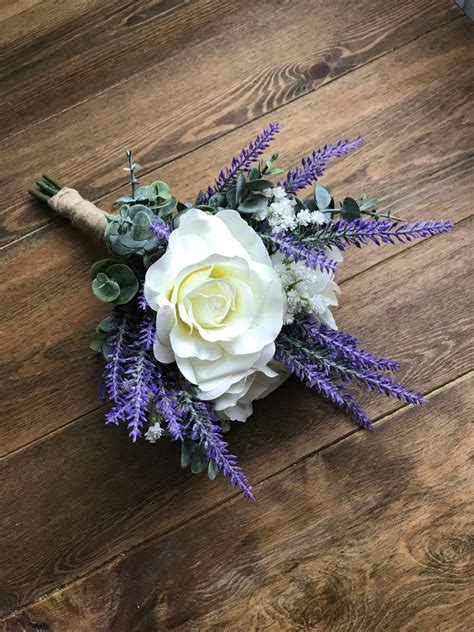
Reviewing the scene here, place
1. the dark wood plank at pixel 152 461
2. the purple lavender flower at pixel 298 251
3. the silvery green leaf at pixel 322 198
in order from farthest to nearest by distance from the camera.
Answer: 1. the dark wood plank at pixel 152 461
2. the silvery green leaf at pixel 322 198
3. the purple lavender flower at pixel 298 251

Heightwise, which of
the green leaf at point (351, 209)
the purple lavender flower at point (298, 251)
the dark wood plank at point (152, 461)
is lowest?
the dark wood plank at point (152, 461)

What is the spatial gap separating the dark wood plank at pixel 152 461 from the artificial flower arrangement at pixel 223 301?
103 millimetres

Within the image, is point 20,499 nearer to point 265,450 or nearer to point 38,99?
point 265,450

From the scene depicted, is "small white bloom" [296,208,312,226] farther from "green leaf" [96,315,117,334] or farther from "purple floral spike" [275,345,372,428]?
"green leaf" [96,315,117,334]

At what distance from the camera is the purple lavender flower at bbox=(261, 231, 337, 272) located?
0.85 metres

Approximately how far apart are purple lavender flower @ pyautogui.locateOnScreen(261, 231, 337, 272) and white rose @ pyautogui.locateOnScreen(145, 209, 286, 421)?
25mm

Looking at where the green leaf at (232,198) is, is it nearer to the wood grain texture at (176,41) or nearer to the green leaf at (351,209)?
the green leaf at (351,209)

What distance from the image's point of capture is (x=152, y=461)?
3.51 feet

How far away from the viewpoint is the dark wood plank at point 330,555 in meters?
1.04

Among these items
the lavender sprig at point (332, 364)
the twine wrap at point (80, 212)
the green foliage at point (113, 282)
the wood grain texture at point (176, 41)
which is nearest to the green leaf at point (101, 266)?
the green foliage at point (113, 282)

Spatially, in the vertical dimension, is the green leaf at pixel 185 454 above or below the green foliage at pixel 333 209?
below

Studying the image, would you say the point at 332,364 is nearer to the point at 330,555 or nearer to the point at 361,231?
the point at 361,231

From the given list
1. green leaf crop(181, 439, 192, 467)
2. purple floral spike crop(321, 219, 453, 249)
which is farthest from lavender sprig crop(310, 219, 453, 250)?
green leaf crop(181, 439, 192, 467)

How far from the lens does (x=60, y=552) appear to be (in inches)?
42.0
